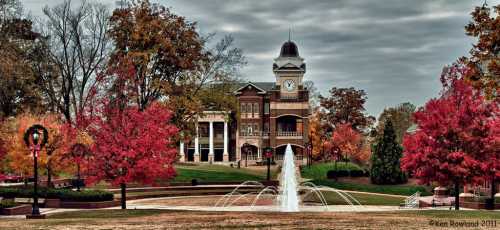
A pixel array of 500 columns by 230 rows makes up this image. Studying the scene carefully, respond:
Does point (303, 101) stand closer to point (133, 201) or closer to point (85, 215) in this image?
point (133, 201)

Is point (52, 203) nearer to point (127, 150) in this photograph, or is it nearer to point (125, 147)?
point (125, 147)

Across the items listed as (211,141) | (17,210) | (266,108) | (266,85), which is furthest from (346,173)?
(17,210)

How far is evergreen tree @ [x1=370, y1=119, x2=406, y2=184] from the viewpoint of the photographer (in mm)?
52969

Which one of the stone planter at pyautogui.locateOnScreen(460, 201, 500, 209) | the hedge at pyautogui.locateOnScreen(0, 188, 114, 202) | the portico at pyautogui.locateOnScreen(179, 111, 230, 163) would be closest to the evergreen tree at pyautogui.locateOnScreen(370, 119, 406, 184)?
the stone planter at pyautogui.locateOnScreen(460, 201, 500, 209)

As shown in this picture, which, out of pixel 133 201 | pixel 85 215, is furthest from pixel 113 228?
pixel 133 201

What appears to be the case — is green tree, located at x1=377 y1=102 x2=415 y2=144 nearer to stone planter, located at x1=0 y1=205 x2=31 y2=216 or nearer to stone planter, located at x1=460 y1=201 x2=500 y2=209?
stone planter, located at x1=460 y1=201 x2=500 y2=209

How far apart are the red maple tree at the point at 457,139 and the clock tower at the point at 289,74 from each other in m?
53.7

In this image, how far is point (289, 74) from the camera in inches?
3319

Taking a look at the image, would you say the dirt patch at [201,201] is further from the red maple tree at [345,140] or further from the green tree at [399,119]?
the green tree at [399,119]

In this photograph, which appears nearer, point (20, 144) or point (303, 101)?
point (20, 144)

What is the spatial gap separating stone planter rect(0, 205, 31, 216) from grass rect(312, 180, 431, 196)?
29.2 metres

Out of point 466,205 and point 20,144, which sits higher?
point 20,144

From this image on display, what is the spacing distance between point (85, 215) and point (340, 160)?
5855cm

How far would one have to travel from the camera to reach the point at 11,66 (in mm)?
37125
